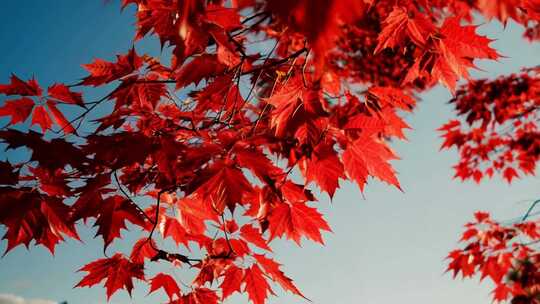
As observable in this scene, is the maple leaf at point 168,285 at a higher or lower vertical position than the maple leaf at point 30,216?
lower

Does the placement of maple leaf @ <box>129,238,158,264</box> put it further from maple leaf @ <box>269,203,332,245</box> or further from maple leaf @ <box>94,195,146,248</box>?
maple leaf @ <box>269,203,332,245</box>

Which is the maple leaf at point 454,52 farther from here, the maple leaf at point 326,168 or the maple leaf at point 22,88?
the maple leaf at point 22,88

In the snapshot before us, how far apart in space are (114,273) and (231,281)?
0.66 m

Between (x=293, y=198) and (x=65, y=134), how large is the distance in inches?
46.3

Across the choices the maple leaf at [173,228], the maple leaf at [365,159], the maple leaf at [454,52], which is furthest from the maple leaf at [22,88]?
the maple leaf at [454,52]

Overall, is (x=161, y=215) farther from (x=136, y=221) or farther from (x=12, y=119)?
(x=12, y=119)

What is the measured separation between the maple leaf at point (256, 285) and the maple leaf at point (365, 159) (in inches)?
32.6

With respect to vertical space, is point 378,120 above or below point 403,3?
below

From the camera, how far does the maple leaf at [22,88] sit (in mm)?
1854

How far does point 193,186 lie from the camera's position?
4.33ft

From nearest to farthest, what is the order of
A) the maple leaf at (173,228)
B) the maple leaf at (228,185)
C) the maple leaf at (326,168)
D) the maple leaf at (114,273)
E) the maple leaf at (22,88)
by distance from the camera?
the maple leaf at (228,185) < the maple leaf at (326,168) < the maple leaf at (22,88) < the maple leaf at (114,273) < the maple leaf at (173,228)

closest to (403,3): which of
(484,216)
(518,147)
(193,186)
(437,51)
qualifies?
(437,51)

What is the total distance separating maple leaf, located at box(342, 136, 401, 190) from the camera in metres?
1.54

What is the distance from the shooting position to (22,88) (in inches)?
74.3
